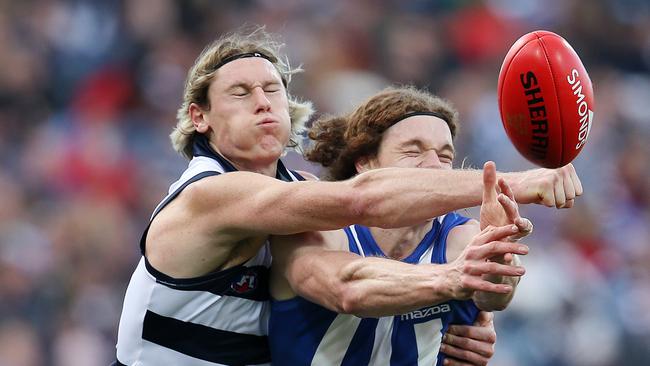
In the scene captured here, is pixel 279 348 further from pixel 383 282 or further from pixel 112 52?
pixel 112 52

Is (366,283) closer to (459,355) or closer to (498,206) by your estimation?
(498,206)

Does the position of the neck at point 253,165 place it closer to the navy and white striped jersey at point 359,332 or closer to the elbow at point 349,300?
the navy and white striped jersey at point 359,332

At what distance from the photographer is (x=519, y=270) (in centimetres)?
402

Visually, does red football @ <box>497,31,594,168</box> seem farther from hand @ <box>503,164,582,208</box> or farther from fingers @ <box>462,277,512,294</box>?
fingers @ <box>462,277,512,294</box>

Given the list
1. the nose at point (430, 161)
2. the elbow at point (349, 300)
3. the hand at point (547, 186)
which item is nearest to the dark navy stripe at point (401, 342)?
the elbow at point (349, 300)

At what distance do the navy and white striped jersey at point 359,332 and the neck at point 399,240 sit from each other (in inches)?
1.4

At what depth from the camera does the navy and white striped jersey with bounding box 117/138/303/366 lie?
486cm

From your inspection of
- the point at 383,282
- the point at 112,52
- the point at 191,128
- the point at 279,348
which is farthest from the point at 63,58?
the point at 383,282

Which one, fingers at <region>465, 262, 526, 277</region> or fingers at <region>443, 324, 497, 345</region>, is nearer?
fingers at <region>465, 262, 526, 277</region>

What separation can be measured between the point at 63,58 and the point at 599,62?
17.6 ft

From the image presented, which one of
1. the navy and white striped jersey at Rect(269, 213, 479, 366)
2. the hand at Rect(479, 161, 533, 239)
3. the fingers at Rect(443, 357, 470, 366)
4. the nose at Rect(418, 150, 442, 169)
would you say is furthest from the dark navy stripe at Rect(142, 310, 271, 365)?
the hand at Rect(479, 161, 533, 239)

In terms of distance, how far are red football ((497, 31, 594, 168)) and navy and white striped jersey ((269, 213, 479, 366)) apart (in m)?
0.85

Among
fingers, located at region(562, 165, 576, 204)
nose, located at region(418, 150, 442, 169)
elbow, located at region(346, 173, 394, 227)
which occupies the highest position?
nose, located at region(418, 150, 442, 169)

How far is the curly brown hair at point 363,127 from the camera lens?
518 cm
